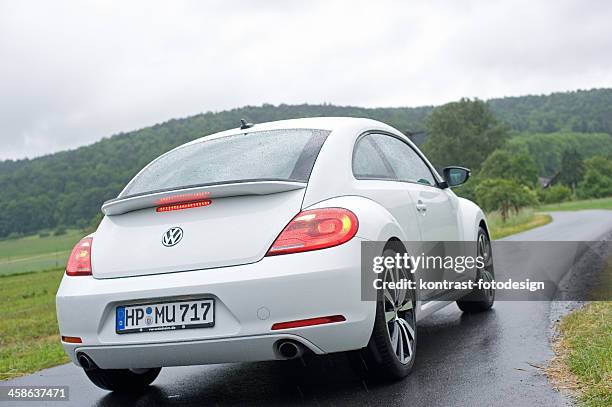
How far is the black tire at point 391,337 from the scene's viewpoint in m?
4.22

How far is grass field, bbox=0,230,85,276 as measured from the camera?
53625 millimetres

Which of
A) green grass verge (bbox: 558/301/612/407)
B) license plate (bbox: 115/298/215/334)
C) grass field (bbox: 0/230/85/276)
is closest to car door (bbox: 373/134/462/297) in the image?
green grass verge (bbox: 558/301/612/407)

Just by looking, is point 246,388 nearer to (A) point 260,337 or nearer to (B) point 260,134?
(A) point 260,337

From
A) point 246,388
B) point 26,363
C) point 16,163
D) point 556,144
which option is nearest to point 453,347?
point 246,388

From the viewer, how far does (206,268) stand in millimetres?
4012

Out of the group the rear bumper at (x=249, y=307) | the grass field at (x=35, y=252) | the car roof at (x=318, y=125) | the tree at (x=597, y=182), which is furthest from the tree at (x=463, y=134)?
the rear bumper at (x=249, y=307)

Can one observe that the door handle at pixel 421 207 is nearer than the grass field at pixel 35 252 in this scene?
Yes

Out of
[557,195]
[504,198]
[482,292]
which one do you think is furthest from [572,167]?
[482,292]

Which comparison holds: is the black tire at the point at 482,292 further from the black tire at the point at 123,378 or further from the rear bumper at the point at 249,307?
the black tire at the point at 123,378

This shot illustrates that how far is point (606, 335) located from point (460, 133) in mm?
102951

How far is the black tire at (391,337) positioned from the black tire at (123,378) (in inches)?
57.7

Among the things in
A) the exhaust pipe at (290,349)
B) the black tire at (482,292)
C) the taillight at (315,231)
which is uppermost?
the taillight at (315,231)

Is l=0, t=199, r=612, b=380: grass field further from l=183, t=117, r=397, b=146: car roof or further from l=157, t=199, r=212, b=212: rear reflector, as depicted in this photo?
l=157, t=199, r=212, b=212: rear reflector

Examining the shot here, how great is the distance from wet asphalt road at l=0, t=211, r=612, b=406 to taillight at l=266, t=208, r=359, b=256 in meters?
0.86
